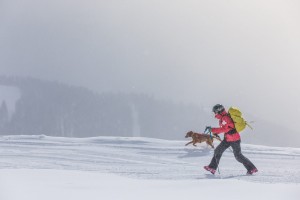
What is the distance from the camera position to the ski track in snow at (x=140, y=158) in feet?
31.9

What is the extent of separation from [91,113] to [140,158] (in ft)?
242

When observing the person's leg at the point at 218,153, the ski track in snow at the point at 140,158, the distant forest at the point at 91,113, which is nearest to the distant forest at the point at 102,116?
the distant forest at the point at 91,113

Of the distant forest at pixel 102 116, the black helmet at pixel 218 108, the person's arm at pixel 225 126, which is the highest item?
the black helmet at pixel 218 108

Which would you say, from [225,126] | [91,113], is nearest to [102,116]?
[91,113]

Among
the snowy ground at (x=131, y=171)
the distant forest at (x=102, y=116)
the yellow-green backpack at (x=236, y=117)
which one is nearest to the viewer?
the snowy ground at (x=131, y=171)

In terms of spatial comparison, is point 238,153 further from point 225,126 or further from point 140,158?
point 140,158

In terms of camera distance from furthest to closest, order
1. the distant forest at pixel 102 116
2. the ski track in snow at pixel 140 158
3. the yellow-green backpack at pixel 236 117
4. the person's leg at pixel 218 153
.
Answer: the distant forest at pixel 102 116 < the ski track in snow at pixel 140 158 < the person's leg at pixel 218 153 < the yellow-green backpack at pixel 236 117

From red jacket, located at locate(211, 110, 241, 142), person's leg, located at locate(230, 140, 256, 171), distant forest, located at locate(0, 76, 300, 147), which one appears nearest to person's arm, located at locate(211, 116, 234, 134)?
red jacket, located at locate(211, 110, 241, 142)

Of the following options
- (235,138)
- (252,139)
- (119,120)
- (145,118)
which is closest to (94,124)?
(119,120)

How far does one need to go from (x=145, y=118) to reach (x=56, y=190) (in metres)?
83.8

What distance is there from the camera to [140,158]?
39.5ft

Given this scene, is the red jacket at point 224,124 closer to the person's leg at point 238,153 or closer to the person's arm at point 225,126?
the person's arm at point 225,126

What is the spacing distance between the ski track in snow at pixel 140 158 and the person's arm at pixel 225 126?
833 mm

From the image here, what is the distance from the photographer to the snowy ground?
5.60 meters
